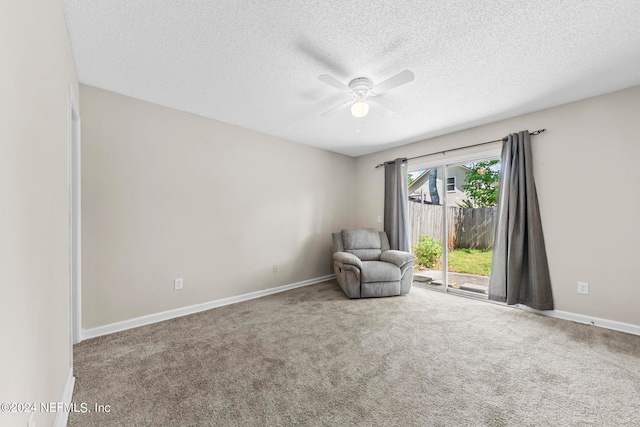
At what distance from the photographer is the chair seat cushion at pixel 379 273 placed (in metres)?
3.64

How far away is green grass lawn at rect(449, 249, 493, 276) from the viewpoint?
3.74m

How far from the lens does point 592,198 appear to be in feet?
9.22

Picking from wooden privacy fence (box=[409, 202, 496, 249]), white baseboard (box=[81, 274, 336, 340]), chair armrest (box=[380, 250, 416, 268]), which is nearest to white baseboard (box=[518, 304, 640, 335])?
wooden privacy fence (box=[409, 202, 496, 249])

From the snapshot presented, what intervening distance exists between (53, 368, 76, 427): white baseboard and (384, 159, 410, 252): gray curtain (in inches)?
164

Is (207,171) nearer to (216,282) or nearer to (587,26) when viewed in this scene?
(216,282)

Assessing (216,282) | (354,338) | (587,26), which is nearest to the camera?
(587,26)

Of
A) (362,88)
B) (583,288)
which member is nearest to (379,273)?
(583,288)

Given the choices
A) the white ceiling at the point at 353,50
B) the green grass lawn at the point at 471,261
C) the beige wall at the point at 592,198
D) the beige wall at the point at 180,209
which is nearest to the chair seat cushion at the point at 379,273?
the green grass lawn at the point at 471,261

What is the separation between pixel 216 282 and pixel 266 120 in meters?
2.25

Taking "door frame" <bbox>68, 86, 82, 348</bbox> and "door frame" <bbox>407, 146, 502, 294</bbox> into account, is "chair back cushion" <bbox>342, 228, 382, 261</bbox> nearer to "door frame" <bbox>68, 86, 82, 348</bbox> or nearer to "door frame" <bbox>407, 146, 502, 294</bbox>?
"door frame" <bbox>407, 146, 502, 294</bbox>

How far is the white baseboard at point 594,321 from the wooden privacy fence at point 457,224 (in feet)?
3.29

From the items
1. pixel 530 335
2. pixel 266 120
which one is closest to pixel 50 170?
pixel 266 120

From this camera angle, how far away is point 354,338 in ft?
8.09

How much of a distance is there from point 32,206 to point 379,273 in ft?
11.3
